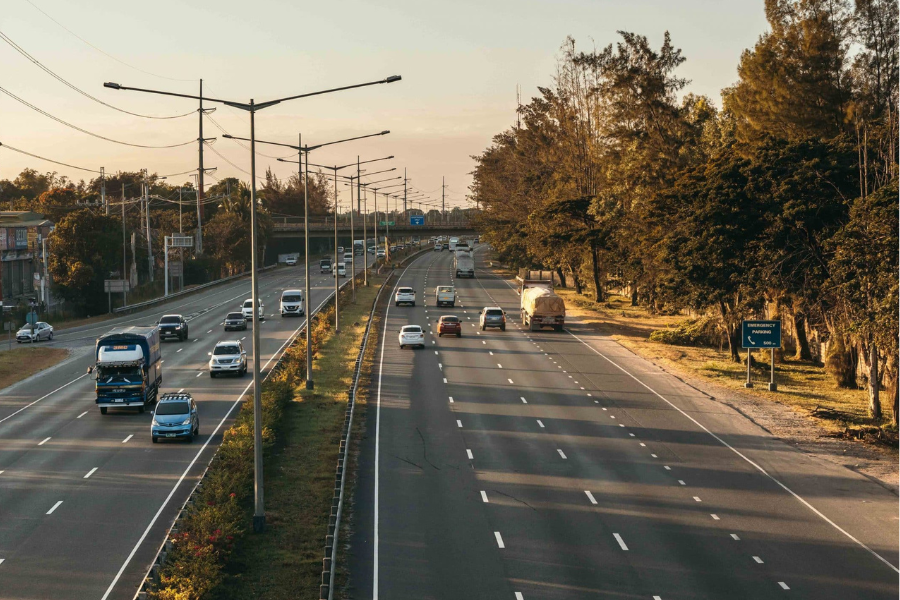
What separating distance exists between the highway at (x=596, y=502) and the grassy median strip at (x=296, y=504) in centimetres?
129

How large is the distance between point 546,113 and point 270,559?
11001 cm

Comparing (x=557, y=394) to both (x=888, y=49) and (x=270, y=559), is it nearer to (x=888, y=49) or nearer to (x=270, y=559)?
(x=270, y=559)

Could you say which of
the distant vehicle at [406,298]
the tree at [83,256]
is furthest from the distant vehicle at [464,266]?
the tree at [83,256]

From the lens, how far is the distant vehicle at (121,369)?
43562 mm

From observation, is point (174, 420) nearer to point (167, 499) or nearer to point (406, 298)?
point (167, 499)

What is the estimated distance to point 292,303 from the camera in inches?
3445

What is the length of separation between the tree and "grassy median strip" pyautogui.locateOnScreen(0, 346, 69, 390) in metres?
Result: 26.8

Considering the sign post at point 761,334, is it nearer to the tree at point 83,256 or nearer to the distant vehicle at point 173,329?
the distant vehicle at point 173,329

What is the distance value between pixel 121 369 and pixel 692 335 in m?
43.1

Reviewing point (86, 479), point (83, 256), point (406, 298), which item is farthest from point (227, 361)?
point (83, 256)

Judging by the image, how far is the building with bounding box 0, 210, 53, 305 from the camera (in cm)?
10631

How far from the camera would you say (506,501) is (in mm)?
30531

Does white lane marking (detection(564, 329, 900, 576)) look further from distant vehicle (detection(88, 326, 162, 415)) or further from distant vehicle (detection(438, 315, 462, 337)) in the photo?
distant vehicle (detection(88, 326, 162, 415))

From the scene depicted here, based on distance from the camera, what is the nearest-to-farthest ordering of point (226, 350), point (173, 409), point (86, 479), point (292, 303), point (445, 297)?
point (86, 479)
point (173, 409)
point (226, 350)
point (292, 303)
point (445, 297)
